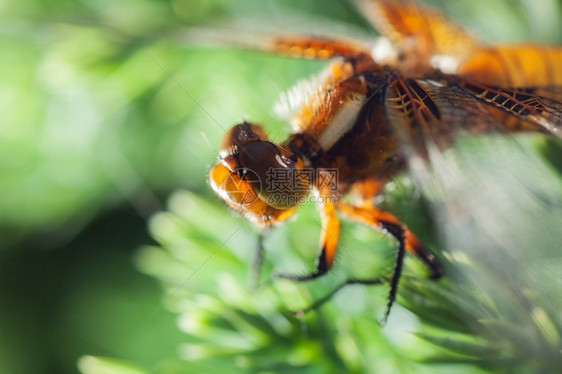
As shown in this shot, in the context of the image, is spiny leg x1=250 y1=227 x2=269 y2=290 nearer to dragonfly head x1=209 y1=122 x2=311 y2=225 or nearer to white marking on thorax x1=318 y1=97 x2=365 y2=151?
dragonfly head x1=209 y1=122 x2=311 y2=225

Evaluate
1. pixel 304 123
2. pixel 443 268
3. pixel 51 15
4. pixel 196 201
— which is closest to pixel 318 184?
pixel 304 123

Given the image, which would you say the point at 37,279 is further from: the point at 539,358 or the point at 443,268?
the point at 539,358

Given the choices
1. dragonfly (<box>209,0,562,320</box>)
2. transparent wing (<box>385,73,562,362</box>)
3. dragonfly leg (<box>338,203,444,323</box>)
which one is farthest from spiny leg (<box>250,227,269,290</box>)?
transparent wing (<box>385,73,562,362</box>)

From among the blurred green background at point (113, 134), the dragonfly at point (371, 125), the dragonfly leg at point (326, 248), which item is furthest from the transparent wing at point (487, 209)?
the blurred green background at point (113, 134)

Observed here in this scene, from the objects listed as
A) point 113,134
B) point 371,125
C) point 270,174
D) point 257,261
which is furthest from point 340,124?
point 113,134

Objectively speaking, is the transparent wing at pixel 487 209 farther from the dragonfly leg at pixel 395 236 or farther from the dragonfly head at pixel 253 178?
the dragonfly head at pixel 253 178

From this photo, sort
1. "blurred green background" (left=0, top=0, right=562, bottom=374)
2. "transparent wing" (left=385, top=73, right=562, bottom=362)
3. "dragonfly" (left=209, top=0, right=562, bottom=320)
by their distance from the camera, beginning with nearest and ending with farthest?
"transparent wing" (left=385, top=73, right=562, bottom=362)
"dragonfly" (left=209, top=0, right=562, bottom=320)
"blurred green background" (left=0, top=0, right=562, bottom=374)
